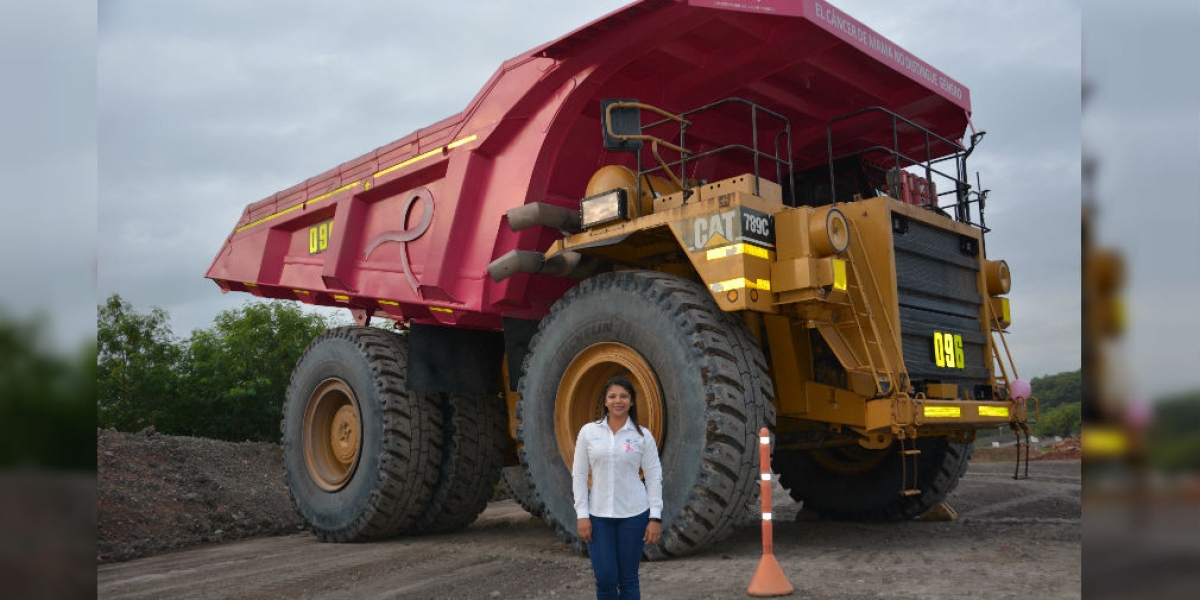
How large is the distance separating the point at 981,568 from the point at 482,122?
501 centimetres

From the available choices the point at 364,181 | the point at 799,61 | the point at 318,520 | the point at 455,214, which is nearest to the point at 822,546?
the point at 799,61

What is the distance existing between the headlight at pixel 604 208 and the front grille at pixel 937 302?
1.87 metres

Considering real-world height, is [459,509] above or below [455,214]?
below

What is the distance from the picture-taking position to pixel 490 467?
8680 mm

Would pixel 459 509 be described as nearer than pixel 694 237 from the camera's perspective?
No

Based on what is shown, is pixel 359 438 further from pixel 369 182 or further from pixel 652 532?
pixel 652 532

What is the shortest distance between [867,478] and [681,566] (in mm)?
3161

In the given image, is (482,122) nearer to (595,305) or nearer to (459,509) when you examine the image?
(595,305)

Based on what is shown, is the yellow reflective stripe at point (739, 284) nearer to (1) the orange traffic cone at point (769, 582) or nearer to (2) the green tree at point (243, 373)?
(1) the orange traffic cone at point (769, 582)

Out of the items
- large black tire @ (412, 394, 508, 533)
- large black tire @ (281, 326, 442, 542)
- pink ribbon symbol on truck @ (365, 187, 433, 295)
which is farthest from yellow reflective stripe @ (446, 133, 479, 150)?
large black tire @ (412, 394, 508, 533)

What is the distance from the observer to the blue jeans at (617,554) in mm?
3994

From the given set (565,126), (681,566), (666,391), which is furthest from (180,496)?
(681,566)

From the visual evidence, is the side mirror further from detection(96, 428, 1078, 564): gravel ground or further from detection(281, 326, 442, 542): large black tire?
detection(96, 428, 1078, 564): gravel ground

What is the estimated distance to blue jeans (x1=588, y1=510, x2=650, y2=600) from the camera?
3994mm
